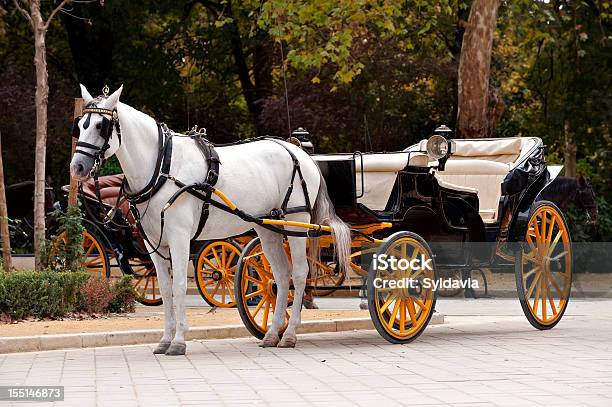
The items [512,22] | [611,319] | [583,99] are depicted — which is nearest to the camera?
[611,319]

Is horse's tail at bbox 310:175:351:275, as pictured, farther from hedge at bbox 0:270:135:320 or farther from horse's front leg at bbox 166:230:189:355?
hedge at bbox 0:270:135:320

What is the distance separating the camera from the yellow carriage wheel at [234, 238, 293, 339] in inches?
507

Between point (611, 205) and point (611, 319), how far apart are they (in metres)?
11.7

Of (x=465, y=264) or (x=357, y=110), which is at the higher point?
(x=357, y=110)

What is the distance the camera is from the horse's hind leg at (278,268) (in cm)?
1272

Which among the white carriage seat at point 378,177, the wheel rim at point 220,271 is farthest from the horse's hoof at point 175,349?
the wheel rim at point 220,271

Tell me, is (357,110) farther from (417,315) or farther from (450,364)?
(450,364)

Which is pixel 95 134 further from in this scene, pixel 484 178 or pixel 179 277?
pixel 484 178

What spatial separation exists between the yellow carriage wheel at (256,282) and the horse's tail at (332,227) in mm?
592

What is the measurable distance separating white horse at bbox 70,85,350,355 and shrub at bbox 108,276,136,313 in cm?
352

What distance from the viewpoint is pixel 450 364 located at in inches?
428

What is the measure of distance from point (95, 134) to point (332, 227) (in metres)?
2.58

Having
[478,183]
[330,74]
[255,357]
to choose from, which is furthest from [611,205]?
[255,357]

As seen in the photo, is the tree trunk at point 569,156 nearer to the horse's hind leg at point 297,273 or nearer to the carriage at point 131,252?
the carriage at point 131,252
